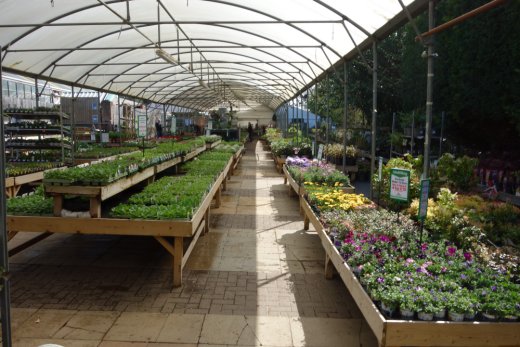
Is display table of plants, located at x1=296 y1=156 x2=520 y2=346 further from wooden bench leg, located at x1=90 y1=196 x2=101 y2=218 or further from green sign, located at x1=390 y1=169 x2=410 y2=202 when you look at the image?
wooden bench leg, located at x1=90 y1=196 x2=101 y2=218

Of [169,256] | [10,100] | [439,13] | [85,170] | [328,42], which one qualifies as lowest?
[169,256]

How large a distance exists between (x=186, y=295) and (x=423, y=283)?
91.7 inches

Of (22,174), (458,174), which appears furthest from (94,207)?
(458,174)

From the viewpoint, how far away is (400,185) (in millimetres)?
4609

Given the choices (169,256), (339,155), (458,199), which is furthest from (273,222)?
(339,155)

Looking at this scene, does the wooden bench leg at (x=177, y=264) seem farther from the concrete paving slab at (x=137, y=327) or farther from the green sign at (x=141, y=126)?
the green sign at (x=141, y=126)

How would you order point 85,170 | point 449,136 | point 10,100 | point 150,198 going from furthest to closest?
point 10,100, point 449,136, point 150,198, point 85,170

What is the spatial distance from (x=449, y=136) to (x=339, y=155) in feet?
9.70

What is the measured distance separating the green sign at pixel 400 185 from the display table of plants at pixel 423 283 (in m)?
0.33

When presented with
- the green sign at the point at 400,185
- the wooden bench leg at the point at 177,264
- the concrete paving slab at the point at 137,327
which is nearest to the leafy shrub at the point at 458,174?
the green sign at the point at 400,185

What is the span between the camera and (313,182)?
8227 mm

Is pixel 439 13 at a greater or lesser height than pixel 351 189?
greater

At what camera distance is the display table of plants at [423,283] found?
288 centimetres

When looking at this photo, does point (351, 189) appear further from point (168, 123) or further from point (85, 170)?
point (168, 123)
